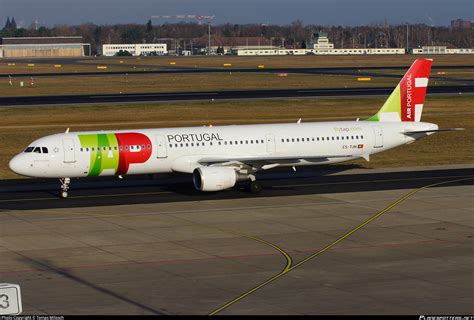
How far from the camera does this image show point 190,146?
5300cm

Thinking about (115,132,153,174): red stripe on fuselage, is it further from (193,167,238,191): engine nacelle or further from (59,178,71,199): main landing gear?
(193,167,238,191): engine nacelle

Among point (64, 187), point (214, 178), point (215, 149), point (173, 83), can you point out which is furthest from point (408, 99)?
point (173, 83)

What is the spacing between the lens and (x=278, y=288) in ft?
106

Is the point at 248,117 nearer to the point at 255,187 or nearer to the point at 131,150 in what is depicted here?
the point at 255,187

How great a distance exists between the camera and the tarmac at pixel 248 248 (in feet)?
101

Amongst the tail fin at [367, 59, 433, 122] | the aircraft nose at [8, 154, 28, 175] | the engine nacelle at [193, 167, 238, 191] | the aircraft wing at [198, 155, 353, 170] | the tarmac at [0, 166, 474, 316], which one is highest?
the tail fin at [367, 59, 433, 122]

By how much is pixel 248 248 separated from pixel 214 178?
1150cm

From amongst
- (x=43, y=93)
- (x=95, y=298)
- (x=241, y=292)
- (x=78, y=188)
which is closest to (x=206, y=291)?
(x=241, y=292)

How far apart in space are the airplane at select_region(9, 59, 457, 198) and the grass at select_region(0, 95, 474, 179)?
7.01m

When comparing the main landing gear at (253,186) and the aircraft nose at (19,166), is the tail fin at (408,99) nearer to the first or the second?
the main landing gear at (253,186)

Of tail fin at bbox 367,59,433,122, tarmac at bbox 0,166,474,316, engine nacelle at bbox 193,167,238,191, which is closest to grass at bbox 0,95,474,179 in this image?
tail fin at bbox 367,59,433,122

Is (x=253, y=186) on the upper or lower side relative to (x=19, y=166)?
lower

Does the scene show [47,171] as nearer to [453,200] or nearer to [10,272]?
[10,272]

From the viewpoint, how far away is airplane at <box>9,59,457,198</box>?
50594 mm
